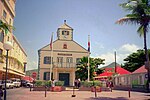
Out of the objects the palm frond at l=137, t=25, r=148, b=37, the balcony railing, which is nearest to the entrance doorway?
the balcony railing

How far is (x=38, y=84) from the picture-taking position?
28031 millimetres

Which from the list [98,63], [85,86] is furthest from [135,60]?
[85,86]

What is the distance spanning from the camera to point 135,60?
56.3m

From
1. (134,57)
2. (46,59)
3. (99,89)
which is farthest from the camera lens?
(134,57)

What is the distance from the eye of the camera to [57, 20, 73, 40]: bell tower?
44469 mm

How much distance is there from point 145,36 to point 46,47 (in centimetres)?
2718

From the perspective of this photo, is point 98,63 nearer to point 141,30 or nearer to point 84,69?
point 84,69

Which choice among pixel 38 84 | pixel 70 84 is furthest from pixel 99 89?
pixel 70 84

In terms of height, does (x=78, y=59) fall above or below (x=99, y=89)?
above

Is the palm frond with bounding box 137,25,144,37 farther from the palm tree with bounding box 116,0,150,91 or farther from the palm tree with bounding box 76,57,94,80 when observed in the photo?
the palm tree with bounding box 76,57,94,80

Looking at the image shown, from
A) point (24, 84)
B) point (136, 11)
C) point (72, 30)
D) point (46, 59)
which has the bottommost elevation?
point (24, 84)

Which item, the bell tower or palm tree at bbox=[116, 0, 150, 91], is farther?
the bell tower

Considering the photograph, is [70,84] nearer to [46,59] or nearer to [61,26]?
[46,59]

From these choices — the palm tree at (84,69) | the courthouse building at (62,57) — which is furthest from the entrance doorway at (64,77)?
the palm tree at (84,69)
